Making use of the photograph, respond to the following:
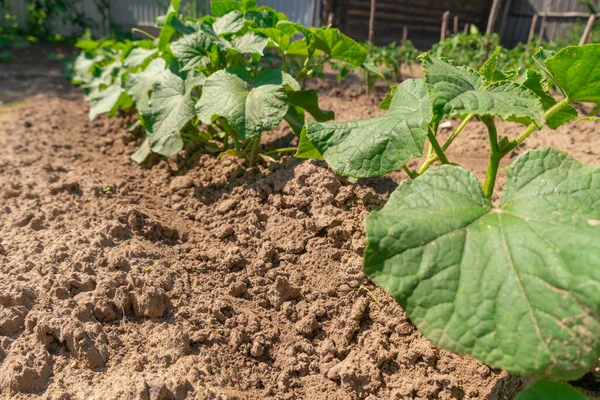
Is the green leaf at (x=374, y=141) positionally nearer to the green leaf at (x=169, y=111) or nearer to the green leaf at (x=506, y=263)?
the green leaf at (x=506, y=263)

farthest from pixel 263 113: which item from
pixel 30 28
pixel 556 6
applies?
pixel 556 6

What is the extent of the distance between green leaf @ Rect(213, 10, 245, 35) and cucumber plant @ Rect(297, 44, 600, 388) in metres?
1.44

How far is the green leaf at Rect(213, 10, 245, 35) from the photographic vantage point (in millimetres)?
2676

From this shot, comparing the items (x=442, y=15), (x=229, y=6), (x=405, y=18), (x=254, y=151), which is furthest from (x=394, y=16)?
(x=254, y=151)

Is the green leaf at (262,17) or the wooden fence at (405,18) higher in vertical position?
the green leaf at (262,17)

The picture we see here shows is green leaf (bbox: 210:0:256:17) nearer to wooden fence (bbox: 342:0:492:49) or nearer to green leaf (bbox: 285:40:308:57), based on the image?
green leaf (bbox: 285:40:308:57)

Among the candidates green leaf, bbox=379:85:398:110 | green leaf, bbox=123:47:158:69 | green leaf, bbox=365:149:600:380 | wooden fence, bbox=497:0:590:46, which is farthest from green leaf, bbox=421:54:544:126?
wooden fence, bbox=497:0:590:46

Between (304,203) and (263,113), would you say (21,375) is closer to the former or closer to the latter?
(304,203)

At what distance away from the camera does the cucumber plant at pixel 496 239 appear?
1.08 meters

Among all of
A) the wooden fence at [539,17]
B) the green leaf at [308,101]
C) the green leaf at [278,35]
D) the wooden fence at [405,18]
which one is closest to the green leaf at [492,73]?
the green leaf at [308,101]

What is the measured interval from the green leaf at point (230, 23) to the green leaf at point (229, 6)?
0.63 ft

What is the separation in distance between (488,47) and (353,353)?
4.58 m

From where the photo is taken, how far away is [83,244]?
203cm

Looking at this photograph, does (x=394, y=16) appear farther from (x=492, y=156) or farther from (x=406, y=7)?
(x=492, y=156)
